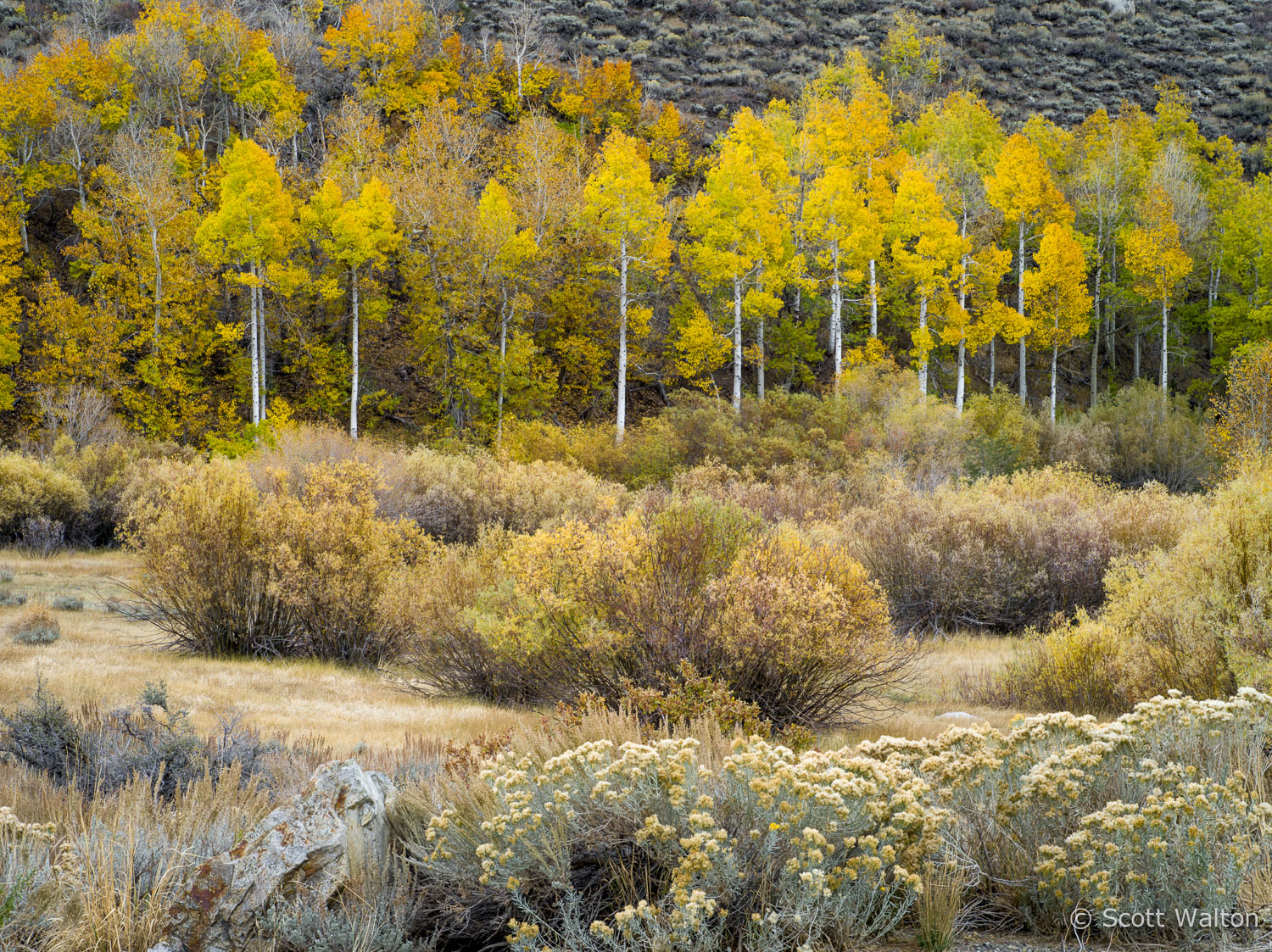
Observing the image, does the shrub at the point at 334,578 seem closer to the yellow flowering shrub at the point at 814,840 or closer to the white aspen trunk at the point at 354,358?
the yellow flowering shrub at the point at 814,840

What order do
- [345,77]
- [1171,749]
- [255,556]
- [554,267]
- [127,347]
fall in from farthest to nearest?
1. [345,77]
2. [554,267]
3. [127,347]
4. [255,556]
5. [1171,749]

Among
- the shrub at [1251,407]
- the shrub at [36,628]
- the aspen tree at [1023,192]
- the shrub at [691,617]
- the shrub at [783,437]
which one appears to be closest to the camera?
the shrub at [691,617]

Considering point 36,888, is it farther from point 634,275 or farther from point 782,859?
point 634,275

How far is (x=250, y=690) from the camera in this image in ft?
30.5

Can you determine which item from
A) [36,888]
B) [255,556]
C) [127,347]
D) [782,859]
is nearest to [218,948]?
[36,888]

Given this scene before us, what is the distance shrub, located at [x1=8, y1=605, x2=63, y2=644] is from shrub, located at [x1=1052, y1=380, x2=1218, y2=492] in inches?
900

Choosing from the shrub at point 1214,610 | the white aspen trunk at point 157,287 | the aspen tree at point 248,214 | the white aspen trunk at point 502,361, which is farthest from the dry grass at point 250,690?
the white aspen trunk at point 157,287

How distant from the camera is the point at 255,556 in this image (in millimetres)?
10914

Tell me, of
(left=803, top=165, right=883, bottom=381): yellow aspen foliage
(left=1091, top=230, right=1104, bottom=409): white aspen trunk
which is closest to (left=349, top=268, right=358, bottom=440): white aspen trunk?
(left=803, top=165, right=883, bottom=381): yellow aspen foliage

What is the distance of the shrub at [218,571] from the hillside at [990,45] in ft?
145

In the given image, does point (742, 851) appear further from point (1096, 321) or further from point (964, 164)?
point (1096, 321)

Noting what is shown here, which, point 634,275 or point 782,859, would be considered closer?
point 782,859

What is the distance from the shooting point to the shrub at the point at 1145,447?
2552cm

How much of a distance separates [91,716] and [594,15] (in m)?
60.6
